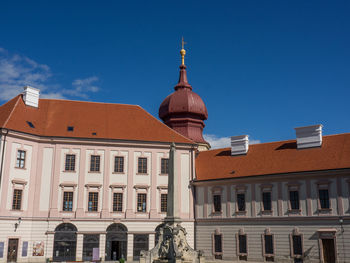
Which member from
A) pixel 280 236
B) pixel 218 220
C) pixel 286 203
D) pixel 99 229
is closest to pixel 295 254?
pixel 280 236

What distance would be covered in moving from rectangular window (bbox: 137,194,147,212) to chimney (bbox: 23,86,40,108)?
12.5 meters

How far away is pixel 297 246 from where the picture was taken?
103 ft

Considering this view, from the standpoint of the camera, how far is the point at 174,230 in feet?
78.6

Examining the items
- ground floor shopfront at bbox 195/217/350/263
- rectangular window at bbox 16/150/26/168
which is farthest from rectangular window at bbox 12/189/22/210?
ground floor shopfront at bbox 195/217/350/263

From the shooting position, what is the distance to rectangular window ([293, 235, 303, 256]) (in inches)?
1230

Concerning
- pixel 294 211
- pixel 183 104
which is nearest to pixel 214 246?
pixel 294 211

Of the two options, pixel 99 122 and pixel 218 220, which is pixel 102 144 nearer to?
pixel 99 122

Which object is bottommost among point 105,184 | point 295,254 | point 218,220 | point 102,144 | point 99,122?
point 295,254

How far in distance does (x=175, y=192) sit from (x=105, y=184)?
1286 centimetres

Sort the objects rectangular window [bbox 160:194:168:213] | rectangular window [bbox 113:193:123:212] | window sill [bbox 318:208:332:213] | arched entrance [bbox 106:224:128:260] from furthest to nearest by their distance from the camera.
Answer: rectangular window [bbox 160:194:168:213] < rectangular window [bbox 113:193:123:212] < arched entrance [bbox 106:224:128:260] < window sill [bbox 318:208:332:213]

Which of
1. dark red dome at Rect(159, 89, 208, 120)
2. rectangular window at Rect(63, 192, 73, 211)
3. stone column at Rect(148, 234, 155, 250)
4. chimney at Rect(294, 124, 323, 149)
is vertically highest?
dark red dome at Rect(159, 89, 208, 120)

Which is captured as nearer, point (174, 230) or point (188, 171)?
point (174, 230)

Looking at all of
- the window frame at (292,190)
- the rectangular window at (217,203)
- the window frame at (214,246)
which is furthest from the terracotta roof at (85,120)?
the window frame at (292,190)

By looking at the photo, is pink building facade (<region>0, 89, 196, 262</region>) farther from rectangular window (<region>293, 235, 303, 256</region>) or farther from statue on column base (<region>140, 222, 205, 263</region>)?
statue on column base (<region>140, 222, 205, 263</region>)
